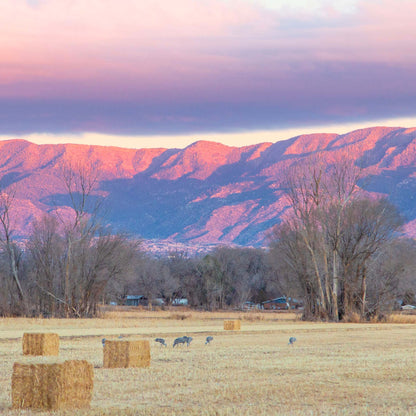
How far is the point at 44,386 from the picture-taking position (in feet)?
35.6

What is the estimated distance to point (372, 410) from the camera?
11398 mm

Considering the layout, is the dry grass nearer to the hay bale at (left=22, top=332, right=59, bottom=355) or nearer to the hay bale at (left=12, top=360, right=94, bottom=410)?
the hay bale at (left=12, top=360, right=94, bottom=410)

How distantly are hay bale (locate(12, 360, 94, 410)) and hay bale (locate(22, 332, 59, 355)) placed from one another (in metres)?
9.35

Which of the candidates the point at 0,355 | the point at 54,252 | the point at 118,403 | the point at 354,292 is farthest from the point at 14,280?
the point at 118,403

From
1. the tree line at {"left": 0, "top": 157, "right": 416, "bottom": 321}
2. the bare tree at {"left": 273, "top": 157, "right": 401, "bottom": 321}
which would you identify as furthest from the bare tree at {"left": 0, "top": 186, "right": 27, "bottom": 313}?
the bare tree at {"left": 273, "top": 157, "right": 401, "bottom": 321}

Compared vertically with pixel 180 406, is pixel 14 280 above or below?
above

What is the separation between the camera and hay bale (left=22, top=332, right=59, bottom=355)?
66.1 ft

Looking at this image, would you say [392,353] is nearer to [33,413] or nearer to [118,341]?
[118,341]

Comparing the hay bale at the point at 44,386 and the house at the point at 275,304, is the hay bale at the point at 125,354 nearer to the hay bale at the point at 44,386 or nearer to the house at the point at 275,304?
the hay bale at the point at 44,386

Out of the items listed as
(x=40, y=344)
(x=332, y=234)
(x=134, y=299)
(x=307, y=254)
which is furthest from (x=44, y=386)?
(x=134, y=299)

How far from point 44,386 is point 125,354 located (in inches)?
241

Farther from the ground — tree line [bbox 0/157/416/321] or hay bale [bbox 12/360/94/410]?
tree line [bbox 0/157/416/321]

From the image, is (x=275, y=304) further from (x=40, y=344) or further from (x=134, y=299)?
(x=40, y=344)

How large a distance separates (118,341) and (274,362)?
3.97 m
